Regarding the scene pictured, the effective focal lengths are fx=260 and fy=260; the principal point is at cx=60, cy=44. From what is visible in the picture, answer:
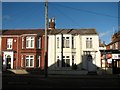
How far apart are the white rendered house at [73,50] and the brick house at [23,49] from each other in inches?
75.4

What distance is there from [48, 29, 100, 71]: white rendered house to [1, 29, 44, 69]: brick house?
1915mm

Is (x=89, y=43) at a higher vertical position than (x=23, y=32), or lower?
lower

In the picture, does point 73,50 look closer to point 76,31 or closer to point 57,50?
point 57,50

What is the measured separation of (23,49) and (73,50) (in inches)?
325

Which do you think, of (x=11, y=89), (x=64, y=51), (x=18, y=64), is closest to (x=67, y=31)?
(x=64, y=51)

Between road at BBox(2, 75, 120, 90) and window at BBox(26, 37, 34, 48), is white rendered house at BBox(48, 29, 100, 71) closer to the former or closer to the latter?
window at BBox(26, 37, 34, 48)

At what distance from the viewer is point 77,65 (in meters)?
41.1

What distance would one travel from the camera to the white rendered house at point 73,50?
40.9 metres

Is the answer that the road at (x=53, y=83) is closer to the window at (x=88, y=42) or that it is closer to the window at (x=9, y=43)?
the window at (x=88, y=42)

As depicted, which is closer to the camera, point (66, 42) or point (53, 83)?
point (53, 83)

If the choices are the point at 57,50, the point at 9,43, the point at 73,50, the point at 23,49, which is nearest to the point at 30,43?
the point at 23,49

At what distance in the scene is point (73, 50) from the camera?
41625mm

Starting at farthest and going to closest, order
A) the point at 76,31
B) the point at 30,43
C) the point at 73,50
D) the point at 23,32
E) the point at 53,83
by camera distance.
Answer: the point at 23,32 < the point at 76,31 < the point at 30,43 < the point at 73,50 < the point at 53,83

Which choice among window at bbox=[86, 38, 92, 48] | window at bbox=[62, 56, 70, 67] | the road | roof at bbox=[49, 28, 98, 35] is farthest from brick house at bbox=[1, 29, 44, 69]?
the road
